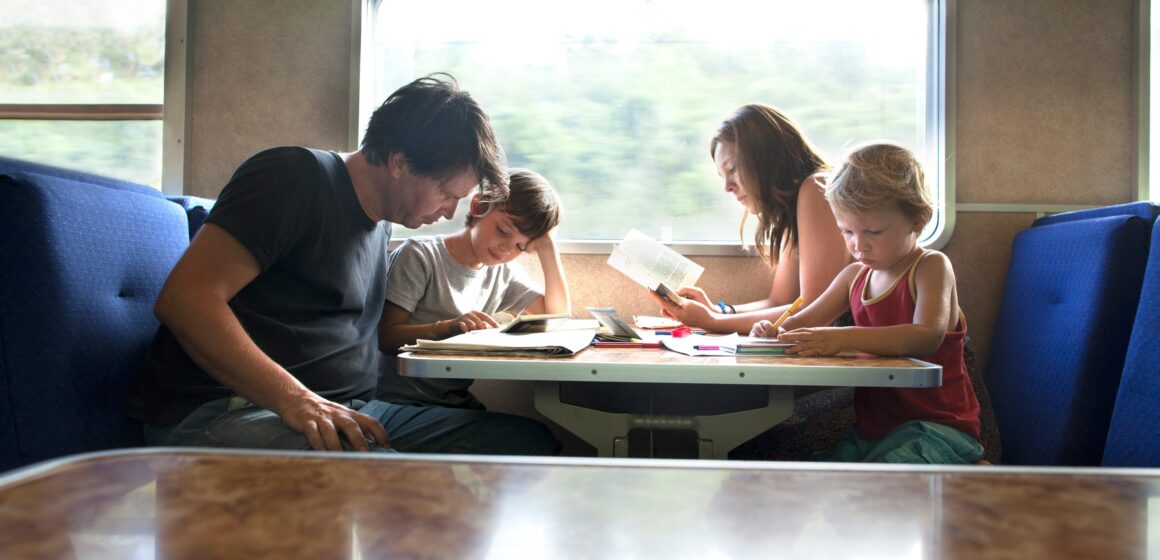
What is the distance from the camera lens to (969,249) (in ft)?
8.09

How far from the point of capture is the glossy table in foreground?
0.28 m

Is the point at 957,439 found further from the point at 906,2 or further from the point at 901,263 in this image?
the point at 906,2

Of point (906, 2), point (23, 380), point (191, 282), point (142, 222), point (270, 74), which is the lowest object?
point (23, 380)

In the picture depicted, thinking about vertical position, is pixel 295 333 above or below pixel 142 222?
below

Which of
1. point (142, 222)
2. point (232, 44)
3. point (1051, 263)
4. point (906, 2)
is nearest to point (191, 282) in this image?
point (142, 222)

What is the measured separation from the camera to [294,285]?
5.17ft

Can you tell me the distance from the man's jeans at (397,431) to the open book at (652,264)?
63cm

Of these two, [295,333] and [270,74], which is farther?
[270,74]

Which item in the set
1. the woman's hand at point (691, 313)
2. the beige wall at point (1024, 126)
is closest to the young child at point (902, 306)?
the woman's hand at point (691, 313)

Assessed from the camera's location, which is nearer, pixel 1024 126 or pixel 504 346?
pixel 504 346

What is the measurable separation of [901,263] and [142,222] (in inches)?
65.3

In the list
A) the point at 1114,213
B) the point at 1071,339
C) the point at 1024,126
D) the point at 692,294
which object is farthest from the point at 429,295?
the point at 1024,126

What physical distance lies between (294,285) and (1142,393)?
169cm

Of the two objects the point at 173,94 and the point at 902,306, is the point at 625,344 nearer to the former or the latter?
the point at 902,306
